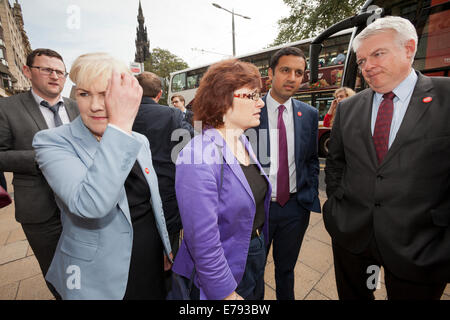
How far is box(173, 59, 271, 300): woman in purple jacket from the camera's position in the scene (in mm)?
1168

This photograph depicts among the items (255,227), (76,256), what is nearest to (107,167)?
(76,256)

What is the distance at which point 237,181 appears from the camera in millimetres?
1317

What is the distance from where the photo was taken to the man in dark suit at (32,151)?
1744mm

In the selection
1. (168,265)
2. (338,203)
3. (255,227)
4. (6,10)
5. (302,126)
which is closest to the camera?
(255,227)

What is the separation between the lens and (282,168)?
2045 mm

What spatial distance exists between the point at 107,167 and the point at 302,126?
185 centimetres

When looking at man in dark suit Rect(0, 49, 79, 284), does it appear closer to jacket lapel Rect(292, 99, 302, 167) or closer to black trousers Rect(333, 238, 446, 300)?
jacket lapel Rect(292, 99, 302, 167)

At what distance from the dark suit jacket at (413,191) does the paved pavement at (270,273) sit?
114cm

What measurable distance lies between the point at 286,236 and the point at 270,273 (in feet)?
3.05

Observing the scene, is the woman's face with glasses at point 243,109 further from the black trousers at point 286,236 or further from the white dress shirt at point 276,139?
the black trousers at point 286,236

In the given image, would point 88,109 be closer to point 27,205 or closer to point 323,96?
point 27,205

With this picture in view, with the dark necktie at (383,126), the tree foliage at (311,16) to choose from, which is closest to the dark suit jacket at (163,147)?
the dark necktie at (383,126)

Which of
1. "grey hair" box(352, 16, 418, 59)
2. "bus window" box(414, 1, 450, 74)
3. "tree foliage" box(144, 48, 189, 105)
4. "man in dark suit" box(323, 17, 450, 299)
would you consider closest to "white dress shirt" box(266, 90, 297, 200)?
"man in dark suit" box(323, 17, 450, 299)

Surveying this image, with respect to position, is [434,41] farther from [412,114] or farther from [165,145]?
[165,145]
